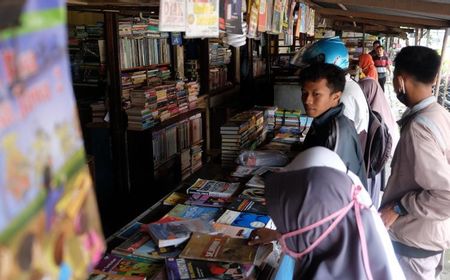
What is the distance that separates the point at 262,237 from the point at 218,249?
20cm

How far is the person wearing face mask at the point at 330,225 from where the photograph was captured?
1.18m

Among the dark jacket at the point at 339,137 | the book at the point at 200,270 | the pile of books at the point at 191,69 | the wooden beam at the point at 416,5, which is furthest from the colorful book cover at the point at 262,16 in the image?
the pile of books at the point at 191,69

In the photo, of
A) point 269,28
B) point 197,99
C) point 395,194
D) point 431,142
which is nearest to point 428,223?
point 395,194

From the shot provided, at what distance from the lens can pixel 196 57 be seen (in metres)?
5.88

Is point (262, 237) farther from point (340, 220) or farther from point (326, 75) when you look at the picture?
point (326, 75)

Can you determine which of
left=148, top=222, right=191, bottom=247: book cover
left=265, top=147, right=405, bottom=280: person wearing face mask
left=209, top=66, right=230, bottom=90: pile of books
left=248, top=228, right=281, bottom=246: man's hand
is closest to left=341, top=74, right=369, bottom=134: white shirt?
left=248, top=228, right=281, bottom=246: man's hand

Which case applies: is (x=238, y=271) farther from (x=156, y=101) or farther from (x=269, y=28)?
(x=156, y=101)

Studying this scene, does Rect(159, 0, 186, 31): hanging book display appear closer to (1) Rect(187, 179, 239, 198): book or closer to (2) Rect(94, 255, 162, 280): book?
(2) Rect(94, 255, 162, 280): book

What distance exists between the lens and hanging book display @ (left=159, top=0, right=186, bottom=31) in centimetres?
158

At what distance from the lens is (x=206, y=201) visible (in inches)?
97.4

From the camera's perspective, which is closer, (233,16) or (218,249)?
(218,249)

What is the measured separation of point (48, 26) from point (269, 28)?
9.43 ft

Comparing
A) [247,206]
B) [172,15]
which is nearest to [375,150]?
[247,206]

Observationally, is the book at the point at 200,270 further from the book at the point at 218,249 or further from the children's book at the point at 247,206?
the children's book at the point at 247,206
